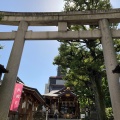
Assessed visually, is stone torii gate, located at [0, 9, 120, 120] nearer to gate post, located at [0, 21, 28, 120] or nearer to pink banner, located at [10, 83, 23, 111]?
gate post, located at [0, 21, 28, 120]

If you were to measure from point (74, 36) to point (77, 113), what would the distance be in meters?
20.6

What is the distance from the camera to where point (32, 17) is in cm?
923

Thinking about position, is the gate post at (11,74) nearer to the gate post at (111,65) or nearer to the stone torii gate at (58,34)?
the stone torii gate at (58,34)

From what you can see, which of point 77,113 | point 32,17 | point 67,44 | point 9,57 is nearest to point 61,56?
point 67,44

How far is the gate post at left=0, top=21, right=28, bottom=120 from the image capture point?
6949 millimetres

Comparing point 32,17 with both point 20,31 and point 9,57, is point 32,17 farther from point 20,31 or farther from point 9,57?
point 9,57

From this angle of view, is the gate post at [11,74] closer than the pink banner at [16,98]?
Yes

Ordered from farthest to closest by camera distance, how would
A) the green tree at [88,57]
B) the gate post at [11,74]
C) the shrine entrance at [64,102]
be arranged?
the shrine entrance at [64,102]
the green tree at [88,57]
the gate post at [11,74]

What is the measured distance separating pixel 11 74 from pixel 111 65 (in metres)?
4.39

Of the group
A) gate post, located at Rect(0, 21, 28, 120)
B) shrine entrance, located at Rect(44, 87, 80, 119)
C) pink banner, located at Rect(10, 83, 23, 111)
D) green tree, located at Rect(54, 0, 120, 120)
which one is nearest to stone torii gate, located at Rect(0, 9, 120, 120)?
gate post, located at Rect(0, 21, 28, 120)

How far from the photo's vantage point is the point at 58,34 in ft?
28.0

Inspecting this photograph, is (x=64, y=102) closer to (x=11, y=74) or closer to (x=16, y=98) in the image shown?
(x=16, y=98)

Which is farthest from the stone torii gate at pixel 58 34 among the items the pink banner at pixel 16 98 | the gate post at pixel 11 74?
the pink banner at pixel 16 98

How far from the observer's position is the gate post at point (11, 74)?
695 centimetres
